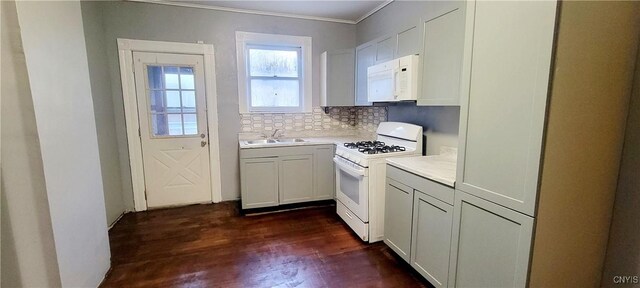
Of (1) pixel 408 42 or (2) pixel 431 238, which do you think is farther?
Answer: (1) pixel 408 42

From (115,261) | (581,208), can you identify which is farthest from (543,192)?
(115,261)

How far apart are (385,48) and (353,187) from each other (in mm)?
1426

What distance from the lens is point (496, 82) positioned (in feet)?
4.60

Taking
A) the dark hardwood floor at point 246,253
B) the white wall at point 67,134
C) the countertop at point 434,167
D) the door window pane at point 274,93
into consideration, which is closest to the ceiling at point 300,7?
the door window pane at point 274,93

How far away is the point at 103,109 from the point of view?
2943mm

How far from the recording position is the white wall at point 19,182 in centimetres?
111

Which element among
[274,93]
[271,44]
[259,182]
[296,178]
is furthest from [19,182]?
[271,44]

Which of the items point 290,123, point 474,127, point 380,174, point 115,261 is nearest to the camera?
point 474,127

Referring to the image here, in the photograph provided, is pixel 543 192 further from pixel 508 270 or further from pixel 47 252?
pixel 47 252

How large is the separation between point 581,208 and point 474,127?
628 mm

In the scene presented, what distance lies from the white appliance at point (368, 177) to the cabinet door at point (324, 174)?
399 mm

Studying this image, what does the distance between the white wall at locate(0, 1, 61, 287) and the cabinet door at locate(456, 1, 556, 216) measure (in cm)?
215

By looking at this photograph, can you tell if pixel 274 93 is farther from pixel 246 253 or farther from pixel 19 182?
pixel 19 182

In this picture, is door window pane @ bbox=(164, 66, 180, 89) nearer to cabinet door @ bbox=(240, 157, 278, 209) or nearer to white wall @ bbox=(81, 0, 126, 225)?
white wall @ bbox=(81, 0, 126, 225)
